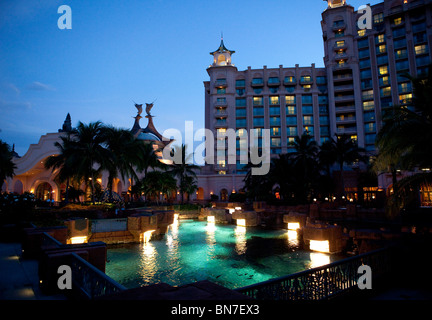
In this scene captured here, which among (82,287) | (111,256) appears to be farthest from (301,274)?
(111,256)

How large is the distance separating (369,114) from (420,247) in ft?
168

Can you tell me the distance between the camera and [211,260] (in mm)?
11867

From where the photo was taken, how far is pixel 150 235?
17.1 meters

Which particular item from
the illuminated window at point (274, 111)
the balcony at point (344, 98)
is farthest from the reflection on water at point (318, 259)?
the illuminated window at point (274, 111)

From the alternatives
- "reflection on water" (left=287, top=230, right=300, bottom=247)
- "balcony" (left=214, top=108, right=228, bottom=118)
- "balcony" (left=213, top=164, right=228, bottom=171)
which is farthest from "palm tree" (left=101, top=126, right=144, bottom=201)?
"balcony" (left=214, top=108, right=228, bottom=118)

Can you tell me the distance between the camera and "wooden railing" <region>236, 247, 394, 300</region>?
4.77 meters

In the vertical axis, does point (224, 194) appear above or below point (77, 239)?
above

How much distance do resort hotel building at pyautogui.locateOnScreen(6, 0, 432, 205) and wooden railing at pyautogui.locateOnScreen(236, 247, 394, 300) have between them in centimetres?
4031

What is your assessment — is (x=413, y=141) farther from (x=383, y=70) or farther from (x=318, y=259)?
(x=383, y=70)

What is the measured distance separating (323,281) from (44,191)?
4780cm

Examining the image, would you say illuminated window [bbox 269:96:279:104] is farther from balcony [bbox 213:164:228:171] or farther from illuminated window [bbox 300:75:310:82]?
balcony [bbox 213:164:228:171]

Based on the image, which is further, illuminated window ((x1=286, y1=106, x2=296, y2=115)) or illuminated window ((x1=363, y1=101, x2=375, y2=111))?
illuminated window ((x1=286, y1=106, x2=296, y2=115))

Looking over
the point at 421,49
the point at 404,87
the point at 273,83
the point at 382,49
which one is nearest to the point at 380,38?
the point at 382,49
